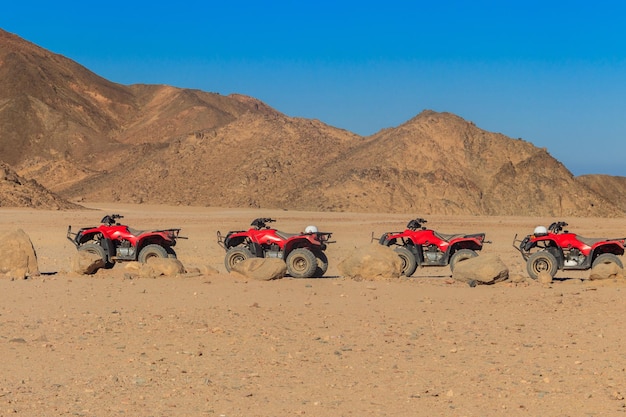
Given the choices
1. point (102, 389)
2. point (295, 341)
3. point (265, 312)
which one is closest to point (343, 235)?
point (265, 312)

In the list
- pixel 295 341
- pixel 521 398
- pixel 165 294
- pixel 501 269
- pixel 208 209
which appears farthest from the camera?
pixel 208 209

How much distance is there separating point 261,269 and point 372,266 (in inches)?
87.6

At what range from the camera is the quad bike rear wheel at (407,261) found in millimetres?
18984

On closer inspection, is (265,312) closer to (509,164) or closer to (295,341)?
(295,341)

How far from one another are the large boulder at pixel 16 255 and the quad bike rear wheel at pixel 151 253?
2.35m

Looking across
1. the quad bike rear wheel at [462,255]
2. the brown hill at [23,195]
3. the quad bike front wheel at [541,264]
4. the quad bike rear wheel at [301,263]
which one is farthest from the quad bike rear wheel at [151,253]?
the brown hill at [23,195]

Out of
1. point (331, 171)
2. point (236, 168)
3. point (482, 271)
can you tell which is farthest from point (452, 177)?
point (482, 271)

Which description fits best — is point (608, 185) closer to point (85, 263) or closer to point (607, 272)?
point (607, 272)

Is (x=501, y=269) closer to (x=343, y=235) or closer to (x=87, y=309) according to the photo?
(x=87, y=309)

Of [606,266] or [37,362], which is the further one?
[606,266]

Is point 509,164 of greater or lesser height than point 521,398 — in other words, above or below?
above

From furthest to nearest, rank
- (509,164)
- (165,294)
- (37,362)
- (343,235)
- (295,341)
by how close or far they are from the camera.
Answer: (509,164)
(343,235)
(165,294)
(295,341)
(37,362)

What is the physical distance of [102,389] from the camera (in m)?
8.17

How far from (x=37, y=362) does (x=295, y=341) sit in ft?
9.94
